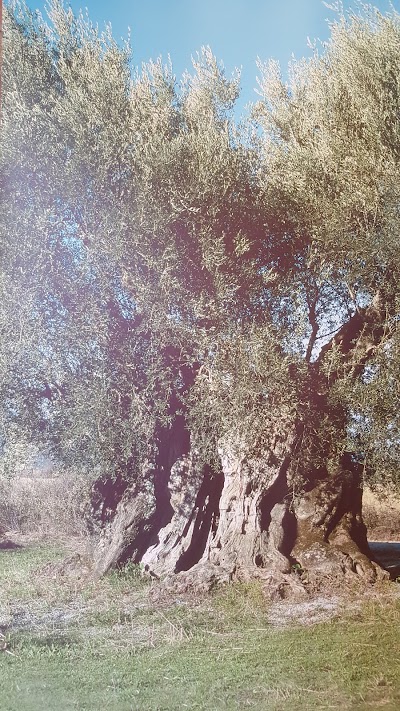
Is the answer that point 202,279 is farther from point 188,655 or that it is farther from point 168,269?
point 188,655

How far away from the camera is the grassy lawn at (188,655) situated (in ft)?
17.4

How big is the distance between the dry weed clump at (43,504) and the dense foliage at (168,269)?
2.14 meters

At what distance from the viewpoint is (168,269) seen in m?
8.88

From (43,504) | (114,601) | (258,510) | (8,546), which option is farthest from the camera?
(8,546)

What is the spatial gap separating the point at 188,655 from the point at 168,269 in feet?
16.5

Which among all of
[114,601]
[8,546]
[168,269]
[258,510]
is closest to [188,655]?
[114,601]

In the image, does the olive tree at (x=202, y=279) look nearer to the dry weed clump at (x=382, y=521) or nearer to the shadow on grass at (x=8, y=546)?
the dry weed clump at (x=382, y=521)

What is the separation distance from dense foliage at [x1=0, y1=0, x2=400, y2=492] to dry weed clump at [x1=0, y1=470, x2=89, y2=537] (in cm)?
214

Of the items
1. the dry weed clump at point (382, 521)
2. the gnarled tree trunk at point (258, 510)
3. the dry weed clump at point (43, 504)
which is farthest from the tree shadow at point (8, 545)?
the dry weed clump at point (382, 521)

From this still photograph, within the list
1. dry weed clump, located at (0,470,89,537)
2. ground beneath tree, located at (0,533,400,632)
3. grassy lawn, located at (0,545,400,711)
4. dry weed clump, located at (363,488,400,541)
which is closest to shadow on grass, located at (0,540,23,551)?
dry weed clump, located at (0,470,89,537)

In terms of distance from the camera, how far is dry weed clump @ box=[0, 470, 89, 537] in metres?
11.7

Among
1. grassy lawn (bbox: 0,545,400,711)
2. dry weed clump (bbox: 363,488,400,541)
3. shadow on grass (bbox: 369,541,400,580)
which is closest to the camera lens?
grassy lawn (bbox: 0,545,400,711)

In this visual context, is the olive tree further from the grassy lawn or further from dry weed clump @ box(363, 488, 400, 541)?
dry weed clump @ box(363, 488, 400, 541)

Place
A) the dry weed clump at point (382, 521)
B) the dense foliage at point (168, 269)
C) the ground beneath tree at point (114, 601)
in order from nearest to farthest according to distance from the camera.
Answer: the ground beneath tree at point (114, 601) < the dense foliage at point (168, 269) < the dry weed clump at point (382, 521)
